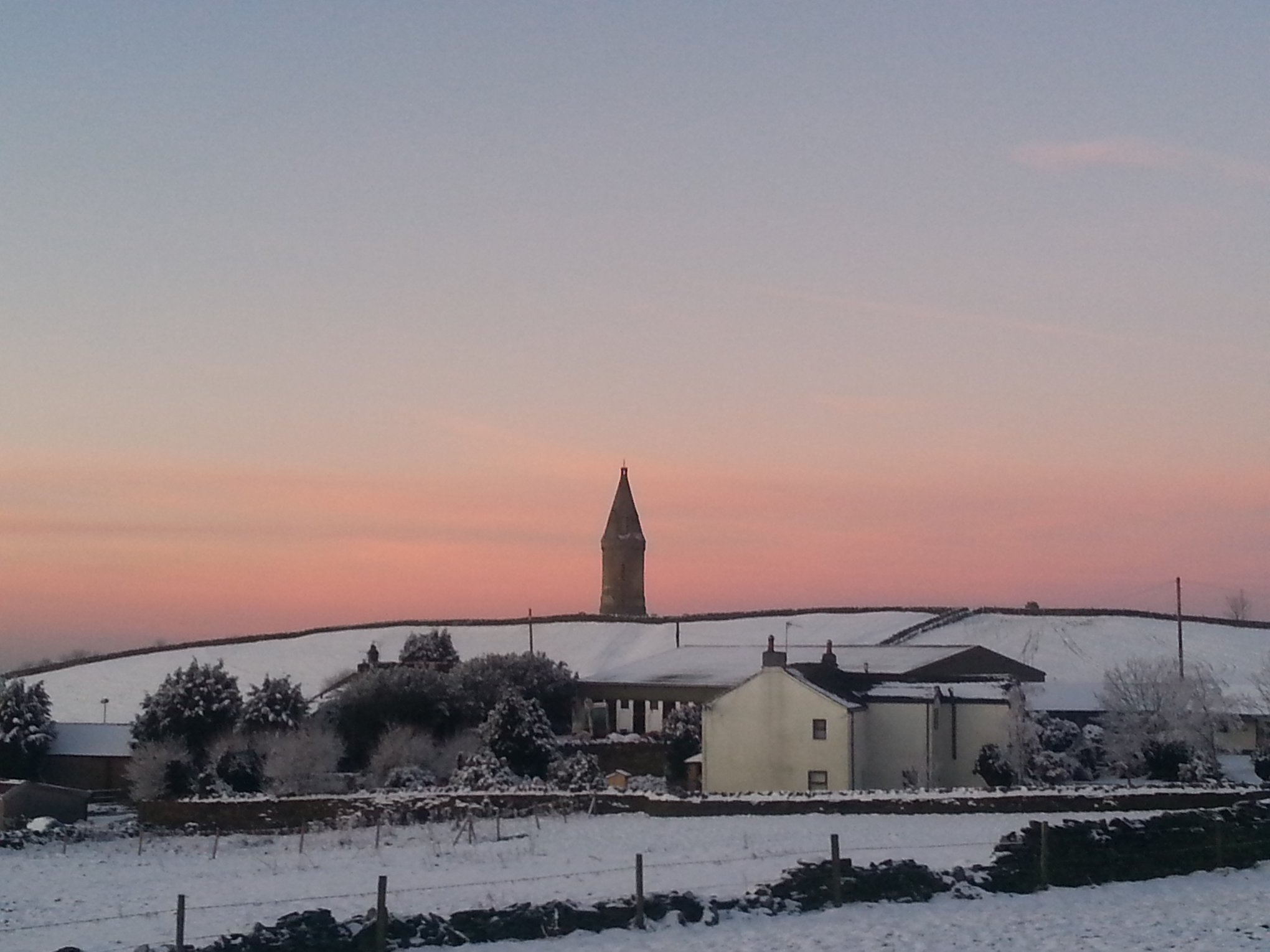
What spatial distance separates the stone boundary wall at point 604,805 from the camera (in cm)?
3588

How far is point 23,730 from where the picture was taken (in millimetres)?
64938

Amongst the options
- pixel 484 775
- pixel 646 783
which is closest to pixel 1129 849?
pixel 484 775

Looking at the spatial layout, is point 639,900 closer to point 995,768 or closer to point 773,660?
point 995,768

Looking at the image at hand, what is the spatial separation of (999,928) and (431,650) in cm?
6148

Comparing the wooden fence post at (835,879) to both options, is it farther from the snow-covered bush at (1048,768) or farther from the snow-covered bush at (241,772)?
the snow-covered bush at (241,772)

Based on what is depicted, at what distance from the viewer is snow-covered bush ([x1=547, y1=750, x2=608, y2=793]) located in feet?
155

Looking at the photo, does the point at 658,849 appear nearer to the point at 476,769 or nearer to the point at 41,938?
the point at 41,938

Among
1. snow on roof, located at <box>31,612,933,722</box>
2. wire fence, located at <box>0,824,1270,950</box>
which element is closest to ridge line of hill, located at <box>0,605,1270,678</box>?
snow on roof, located at <box>31,612,933,722</box>

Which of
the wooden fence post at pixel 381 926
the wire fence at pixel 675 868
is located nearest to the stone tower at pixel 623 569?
the wire fence at pixel 675 868

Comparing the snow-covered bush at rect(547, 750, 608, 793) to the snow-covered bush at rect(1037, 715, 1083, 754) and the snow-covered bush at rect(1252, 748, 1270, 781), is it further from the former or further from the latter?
the snow-covered bush at rect(1252, 748, 1270, 781)

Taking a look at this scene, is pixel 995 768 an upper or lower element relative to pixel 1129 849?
lower

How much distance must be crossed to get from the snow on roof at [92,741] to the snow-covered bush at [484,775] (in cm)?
2253

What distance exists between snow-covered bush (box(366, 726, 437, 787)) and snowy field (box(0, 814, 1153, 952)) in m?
13.3

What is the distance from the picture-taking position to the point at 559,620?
106312mm
